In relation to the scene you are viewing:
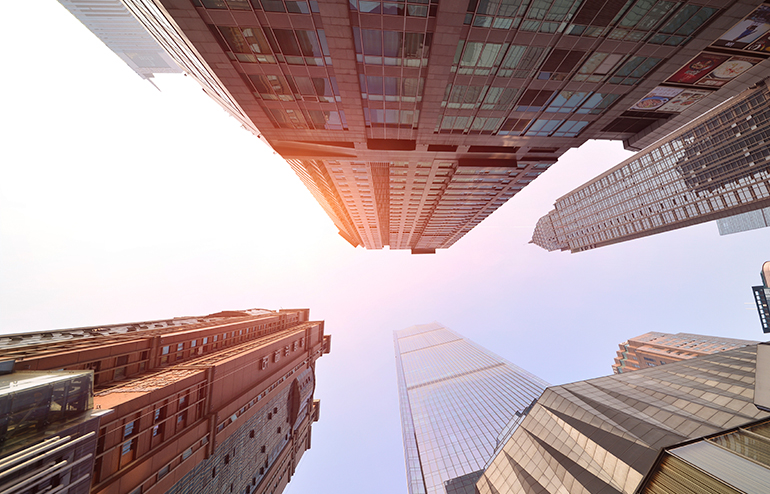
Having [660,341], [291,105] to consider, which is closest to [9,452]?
[291,105]

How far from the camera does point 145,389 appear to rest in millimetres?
22328

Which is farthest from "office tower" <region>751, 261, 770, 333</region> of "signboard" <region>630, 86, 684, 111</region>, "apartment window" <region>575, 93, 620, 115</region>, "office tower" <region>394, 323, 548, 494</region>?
"apartment window" <region>575, 93, 620, 115</region>

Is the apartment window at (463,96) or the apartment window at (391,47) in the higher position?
the apartment window at (391,47)

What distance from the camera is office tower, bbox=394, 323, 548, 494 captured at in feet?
244

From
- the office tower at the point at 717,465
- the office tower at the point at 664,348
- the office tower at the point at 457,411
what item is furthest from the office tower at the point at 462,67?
the office tower at the point at 664,348

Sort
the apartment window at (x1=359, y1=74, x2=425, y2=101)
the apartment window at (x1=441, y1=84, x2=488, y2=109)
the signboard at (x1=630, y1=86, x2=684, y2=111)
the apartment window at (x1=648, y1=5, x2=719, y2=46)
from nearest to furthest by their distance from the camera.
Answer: the apartment window at (x1=648, y1=5, x2=719, y2=46) → the apartment window at (x1=359, y1=74, x2=425, y2=101) → the apartment window at (x1=441, y1=84, x2=488, y2=109) → the signboard at (x1=630, y1=86, x2=684, y2=111)

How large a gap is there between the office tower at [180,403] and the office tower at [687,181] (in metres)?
120

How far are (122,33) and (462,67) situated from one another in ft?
409

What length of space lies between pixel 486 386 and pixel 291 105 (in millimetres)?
129703

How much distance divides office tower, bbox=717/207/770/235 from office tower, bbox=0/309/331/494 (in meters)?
176

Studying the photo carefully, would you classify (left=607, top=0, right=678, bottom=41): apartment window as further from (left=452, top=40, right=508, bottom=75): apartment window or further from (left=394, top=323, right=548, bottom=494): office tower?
(left=394, top=323, right=548, bottom=494): office tower

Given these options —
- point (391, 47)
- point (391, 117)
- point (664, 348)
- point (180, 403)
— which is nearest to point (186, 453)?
point (180, 403)

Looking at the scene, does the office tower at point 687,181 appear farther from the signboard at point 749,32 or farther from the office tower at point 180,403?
the office tower at point 180,403

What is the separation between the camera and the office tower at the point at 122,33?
238 feet
